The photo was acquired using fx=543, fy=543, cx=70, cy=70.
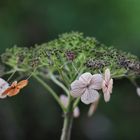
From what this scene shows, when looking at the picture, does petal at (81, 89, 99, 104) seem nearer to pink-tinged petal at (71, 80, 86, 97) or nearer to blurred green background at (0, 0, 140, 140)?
pink-tinged petal at (71, 80, 86, 97)

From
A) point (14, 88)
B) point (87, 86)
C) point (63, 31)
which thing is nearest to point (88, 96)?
point (87, 86)

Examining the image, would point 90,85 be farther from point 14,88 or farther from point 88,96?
point 14,88

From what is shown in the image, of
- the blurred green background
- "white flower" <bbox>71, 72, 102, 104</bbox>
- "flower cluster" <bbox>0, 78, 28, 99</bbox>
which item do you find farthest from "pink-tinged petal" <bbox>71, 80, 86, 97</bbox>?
the blurred green background

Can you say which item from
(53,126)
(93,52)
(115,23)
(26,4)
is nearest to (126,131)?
(53,126)

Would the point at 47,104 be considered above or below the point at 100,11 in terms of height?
below

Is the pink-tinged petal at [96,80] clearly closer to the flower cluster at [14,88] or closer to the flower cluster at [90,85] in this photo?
the flower cluster at [90,85]

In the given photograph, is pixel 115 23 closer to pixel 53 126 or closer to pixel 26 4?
pixel 26 4

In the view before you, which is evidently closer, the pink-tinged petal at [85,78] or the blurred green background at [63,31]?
the pink-tinged petal at [85,78]

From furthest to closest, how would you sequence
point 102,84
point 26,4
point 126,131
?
point 126,131 → point 26,4 → point 102,84

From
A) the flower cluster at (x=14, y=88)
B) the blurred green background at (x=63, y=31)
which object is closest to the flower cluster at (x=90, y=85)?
the flower cluster at (x=14, y=88)
